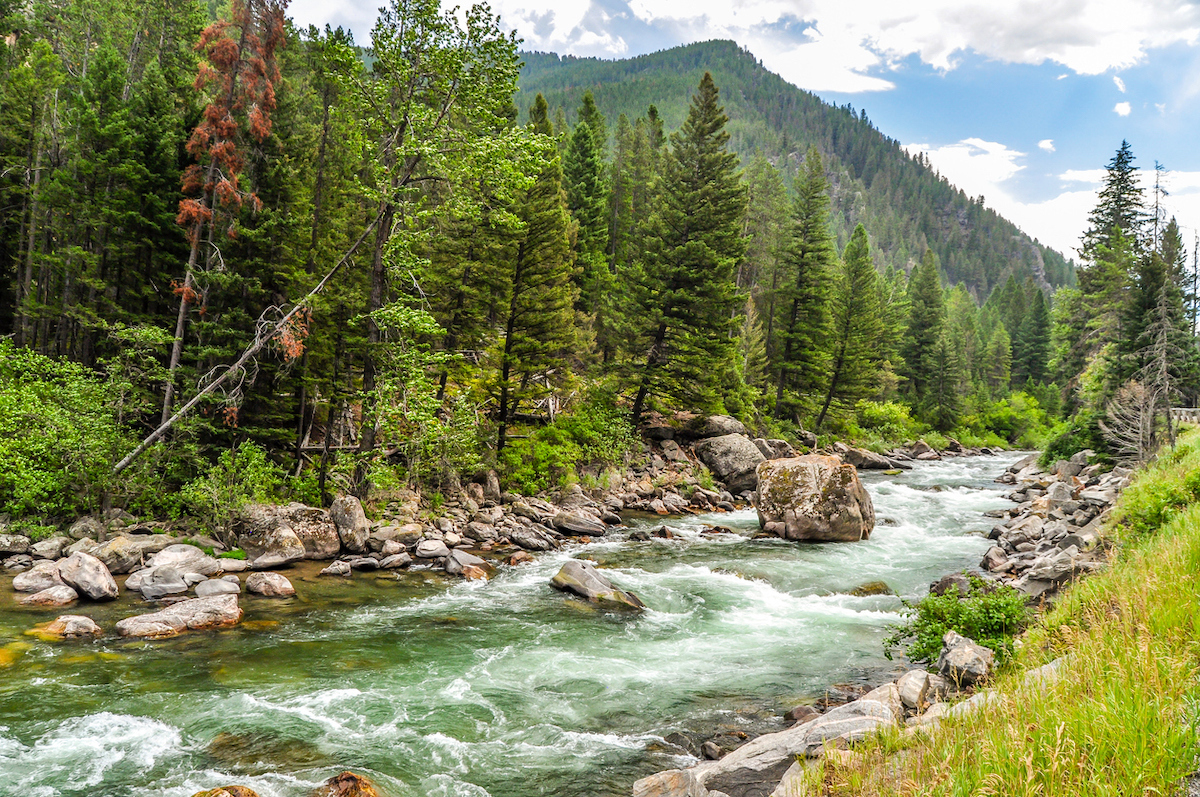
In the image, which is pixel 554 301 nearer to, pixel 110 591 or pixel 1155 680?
pixel 110 591

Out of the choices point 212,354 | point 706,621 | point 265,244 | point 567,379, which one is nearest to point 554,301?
point 567,379

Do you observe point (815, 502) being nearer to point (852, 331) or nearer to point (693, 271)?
point (693, 271)

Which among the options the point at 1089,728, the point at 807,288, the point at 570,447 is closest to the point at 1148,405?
the point at 807,288

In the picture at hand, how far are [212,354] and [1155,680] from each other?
750 inches

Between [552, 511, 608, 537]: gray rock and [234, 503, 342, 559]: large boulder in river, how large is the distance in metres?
6.75

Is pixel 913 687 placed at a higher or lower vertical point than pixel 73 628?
higher

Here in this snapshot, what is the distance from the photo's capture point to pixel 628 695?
8914mm

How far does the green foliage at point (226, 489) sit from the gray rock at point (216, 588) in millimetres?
2842

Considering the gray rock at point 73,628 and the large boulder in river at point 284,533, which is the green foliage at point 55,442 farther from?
the gray rock at point 73,628

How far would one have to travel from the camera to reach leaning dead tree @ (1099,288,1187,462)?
2106cm

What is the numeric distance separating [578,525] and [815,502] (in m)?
7.69

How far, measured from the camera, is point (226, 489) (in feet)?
49.1

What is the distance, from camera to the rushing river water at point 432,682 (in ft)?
22.1

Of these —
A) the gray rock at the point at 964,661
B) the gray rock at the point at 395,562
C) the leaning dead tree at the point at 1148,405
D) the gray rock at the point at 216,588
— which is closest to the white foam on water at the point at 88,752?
the gray rock at the point at 216,588
